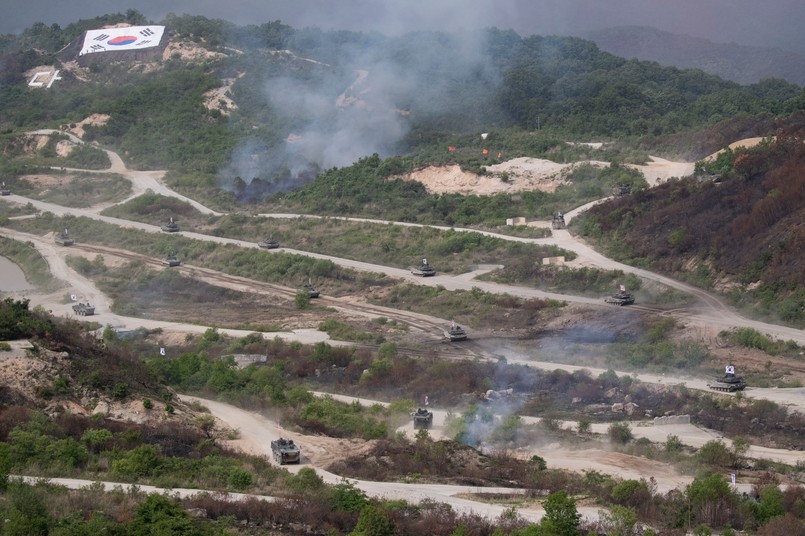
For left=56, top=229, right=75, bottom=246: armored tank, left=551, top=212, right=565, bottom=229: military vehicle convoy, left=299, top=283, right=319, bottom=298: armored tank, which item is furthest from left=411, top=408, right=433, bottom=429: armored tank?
left=56, top=229, right=75, bottom=246: armored tank

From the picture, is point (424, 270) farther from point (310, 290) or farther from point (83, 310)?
point (83, 310)

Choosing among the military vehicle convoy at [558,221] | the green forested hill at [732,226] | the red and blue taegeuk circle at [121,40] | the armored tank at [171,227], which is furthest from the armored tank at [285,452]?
the red and blue taegeuk circle at [121,40]

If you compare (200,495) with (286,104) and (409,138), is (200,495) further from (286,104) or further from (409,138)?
(286,104)

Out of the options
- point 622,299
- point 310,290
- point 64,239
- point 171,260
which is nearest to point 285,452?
point 622,299

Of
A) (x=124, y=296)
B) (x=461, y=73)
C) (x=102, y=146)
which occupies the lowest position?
(x=124, y=296)

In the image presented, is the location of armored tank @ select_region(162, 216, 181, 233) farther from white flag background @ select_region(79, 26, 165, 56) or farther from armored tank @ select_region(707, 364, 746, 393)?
white flag background @ select_region(79, 26, 165, 56)

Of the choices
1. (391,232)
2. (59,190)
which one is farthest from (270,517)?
(59,190)
